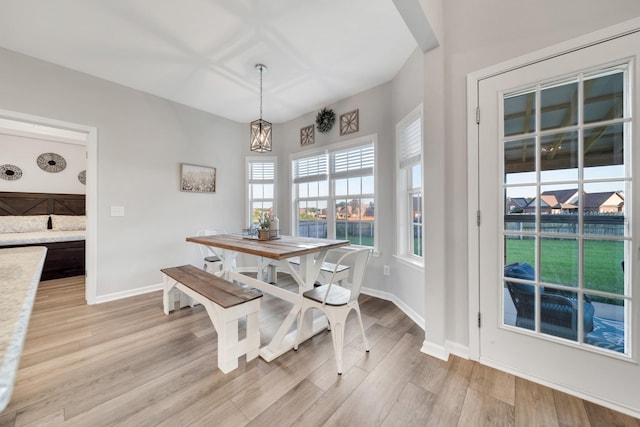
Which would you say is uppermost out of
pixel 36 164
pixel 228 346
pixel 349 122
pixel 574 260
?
pixel 349 122

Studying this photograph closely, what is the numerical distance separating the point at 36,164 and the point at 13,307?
655 cm

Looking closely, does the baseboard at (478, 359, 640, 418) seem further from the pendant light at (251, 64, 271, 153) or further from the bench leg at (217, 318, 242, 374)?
the pendant light at (251, 64, 271, 153)

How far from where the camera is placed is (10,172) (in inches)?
180

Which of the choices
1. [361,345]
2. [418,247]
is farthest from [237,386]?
[418,247]

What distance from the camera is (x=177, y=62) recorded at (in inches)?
107

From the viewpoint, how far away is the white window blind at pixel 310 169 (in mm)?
3904

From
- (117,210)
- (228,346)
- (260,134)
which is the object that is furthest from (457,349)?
(117,210)

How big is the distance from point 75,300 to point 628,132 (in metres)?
5.35

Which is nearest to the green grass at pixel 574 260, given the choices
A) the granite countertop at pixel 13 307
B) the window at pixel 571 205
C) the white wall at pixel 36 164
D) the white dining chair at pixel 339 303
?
the window at pixel 571 205

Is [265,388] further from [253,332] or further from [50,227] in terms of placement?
[50,227]

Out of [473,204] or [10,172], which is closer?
[473,204]

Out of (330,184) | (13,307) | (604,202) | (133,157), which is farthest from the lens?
(330,184)

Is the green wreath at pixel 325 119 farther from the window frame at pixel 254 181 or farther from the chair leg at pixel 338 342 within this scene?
the chair leg at pixel 338 342

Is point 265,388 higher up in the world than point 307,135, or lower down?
lower down
